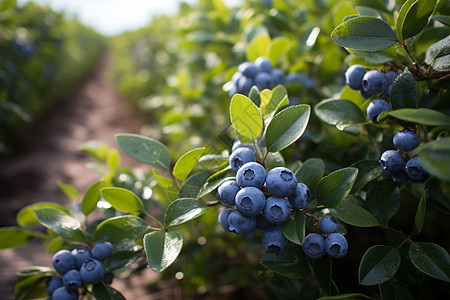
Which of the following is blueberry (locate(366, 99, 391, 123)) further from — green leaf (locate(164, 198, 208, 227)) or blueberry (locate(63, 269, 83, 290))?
blueberry (locate(63, 269, 83, 290))

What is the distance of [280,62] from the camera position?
141 centimetres

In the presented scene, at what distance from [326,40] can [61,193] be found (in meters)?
3.14

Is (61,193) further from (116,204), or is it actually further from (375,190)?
(375,190)

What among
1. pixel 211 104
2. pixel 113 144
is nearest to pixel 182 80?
pixel 211 104

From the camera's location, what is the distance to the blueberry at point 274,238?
77 cm

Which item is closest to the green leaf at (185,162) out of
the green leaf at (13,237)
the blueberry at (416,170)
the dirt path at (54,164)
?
the blueberry at (416,170)

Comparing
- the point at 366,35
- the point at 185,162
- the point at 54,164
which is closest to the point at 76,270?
the point at 185,162

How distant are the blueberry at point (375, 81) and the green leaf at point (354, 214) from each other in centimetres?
32

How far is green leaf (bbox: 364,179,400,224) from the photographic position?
33.8 inches

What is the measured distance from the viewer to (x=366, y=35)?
0.81 meters

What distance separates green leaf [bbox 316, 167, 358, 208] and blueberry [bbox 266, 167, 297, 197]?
110mm

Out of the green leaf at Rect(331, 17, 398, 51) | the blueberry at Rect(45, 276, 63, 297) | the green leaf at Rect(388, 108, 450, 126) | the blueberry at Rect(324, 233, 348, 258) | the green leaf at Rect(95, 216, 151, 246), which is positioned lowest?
the blueberry at Rect(45, 276, 63, 297)

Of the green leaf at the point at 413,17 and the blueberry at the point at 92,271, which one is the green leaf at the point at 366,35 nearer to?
the green leaf at the point at 413,17

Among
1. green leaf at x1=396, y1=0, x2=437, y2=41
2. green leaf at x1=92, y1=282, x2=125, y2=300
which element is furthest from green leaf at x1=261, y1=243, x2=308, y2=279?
green leaf at x1=396, y1=0, x2=437, y2=41
